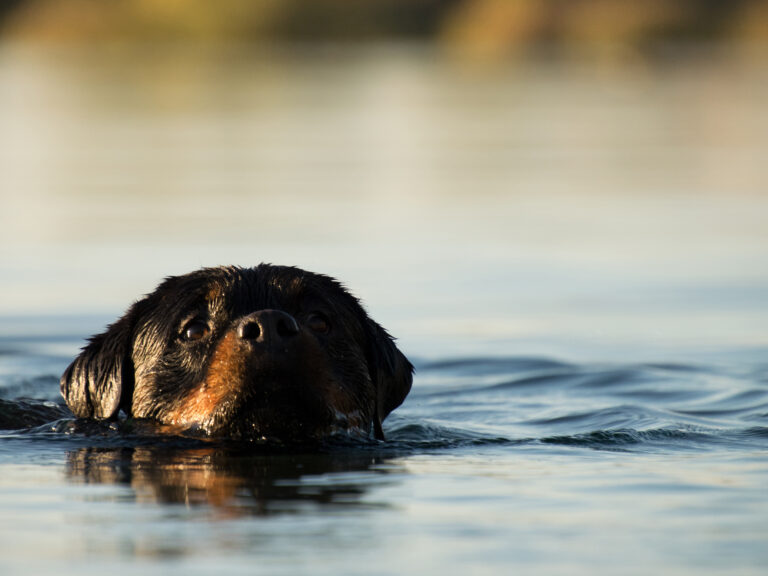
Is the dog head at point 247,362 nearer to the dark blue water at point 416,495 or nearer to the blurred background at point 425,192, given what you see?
the dark blue water at point 416,495

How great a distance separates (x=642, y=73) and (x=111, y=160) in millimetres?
21286

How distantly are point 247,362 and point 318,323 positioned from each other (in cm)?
62

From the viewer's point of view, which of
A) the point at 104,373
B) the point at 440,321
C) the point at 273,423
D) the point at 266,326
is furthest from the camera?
the point at 440,321

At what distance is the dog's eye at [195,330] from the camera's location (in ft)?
24.3

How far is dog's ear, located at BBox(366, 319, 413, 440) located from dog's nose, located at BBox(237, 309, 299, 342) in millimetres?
917

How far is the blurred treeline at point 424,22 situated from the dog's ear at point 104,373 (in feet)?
138

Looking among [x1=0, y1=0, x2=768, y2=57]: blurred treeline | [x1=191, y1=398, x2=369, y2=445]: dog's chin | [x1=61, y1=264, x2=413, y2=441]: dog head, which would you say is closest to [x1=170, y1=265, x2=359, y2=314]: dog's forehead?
[x1=61, y1=264, x2=413, y2=441]: dog head

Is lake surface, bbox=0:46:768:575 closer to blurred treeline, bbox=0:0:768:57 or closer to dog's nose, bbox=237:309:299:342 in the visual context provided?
dog's nose, bbox=237:309:299:342

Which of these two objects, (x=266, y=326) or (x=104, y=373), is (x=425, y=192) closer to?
(x=104, y=373)

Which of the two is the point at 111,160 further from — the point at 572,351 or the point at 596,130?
the point at 572,351

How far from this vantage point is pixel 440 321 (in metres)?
11.7

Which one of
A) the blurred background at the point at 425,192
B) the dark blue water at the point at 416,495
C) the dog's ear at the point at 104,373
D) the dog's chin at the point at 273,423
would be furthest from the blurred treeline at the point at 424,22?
the dog's chin at the point at 273,423

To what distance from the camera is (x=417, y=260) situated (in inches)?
539

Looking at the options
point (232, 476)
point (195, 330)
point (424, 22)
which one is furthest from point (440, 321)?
point (424, 22)
